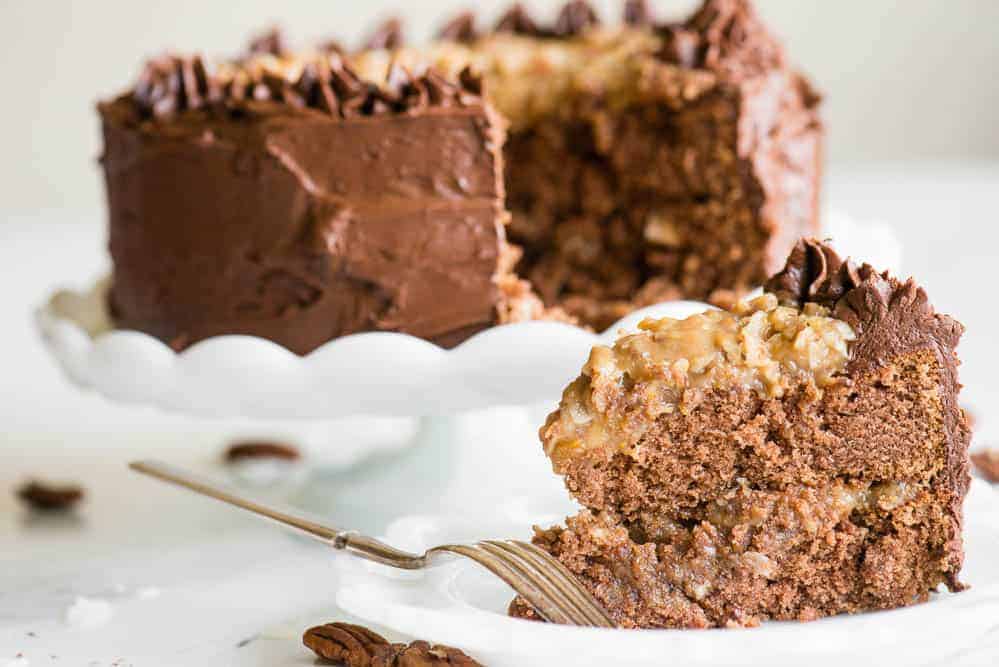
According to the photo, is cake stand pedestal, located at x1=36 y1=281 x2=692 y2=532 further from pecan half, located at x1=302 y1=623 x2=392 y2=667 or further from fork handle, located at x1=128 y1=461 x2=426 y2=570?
pecan half, located at x1=302 y1=623 x2=392 y2=667

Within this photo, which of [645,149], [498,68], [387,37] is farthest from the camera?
[387,37]

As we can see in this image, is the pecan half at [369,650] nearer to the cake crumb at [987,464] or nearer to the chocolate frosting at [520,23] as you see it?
the cake crumb at [987,464]

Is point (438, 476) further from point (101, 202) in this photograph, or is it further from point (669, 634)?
point (101, 202)

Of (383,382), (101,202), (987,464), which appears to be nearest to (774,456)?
(383,382)

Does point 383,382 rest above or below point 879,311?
below

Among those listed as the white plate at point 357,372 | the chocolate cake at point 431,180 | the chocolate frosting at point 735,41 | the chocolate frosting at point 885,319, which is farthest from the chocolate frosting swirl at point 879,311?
the chocolate frosting at point 735,41

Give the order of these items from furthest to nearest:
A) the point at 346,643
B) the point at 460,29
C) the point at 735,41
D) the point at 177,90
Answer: the point at 460,29 < the point at 735,41 < the point at 177,90 < the point at 346,643

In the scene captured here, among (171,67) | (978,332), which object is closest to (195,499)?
(171,67)
